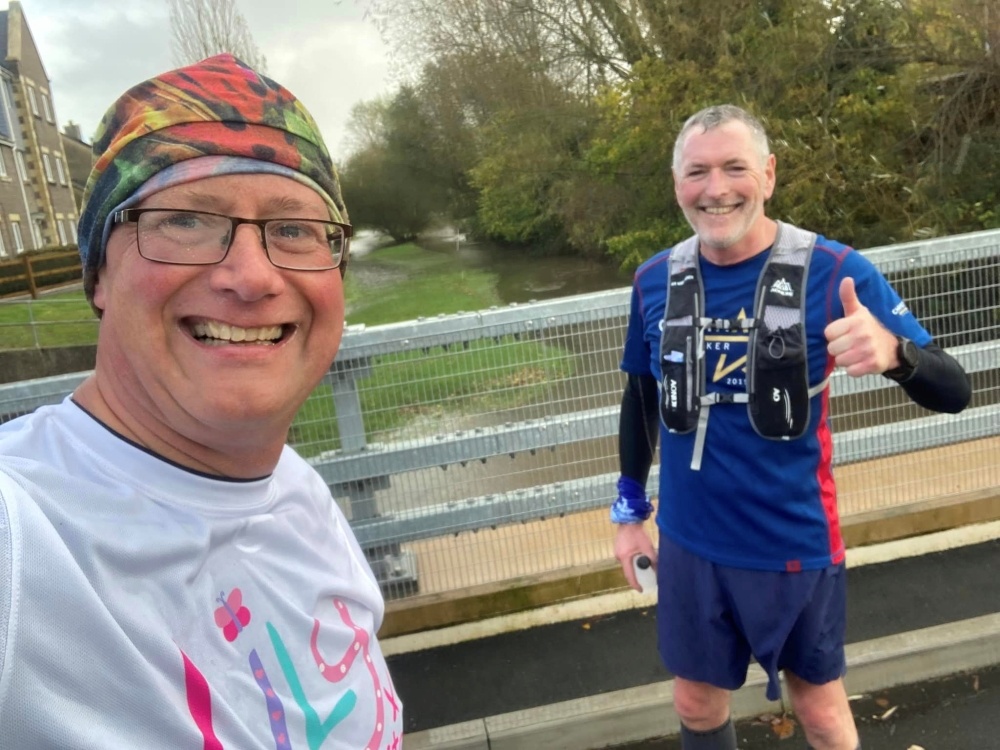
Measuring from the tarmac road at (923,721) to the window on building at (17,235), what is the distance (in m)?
35.4

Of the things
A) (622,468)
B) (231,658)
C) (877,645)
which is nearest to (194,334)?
(231,658)

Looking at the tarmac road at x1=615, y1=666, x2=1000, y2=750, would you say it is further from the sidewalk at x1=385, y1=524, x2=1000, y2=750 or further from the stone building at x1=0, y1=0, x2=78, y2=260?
the stone building at x1=0, y1=0, x2=78, y2=260

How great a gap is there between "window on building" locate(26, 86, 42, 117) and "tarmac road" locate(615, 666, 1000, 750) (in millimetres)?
41964

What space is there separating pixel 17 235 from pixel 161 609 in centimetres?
3717

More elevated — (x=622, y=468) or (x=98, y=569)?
(x=98, y=569)

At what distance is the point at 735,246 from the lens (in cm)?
223

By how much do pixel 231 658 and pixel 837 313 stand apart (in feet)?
5.89

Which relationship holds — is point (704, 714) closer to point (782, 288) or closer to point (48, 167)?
point (782, 288)

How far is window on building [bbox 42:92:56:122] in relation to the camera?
37.6 metres

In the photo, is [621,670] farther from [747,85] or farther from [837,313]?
[747,85]

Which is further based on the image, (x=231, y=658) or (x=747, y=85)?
(x=747, y=85)

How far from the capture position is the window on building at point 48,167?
1362 inches

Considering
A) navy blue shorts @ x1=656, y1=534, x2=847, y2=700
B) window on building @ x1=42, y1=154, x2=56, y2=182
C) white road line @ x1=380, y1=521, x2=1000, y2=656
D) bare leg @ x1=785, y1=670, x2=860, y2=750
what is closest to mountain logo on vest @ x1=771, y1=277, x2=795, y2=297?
navy blue shorts @ x1=656, y1=534, x2=847, y2=700

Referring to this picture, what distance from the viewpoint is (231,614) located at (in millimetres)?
1123
